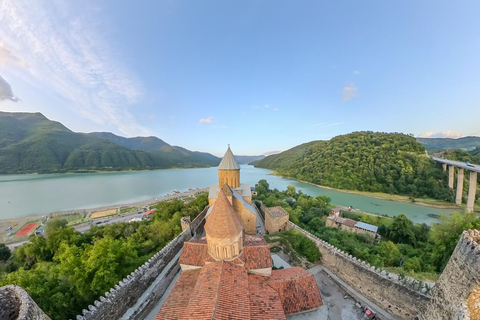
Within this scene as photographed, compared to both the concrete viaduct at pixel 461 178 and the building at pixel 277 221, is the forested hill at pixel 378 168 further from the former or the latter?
the building at pixel 277 221

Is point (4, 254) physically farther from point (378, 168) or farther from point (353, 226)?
point (378, 168)

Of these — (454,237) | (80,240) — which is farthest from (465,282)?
(80,240)

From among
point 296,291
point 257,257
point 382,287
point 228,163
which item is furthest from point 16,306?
point 228,163

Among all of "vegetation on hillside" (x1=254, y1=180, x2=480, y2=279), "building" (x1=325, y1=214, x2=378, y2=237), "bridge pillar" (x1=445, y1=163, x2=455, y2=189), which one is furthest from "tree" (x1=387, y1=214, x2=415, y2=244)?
"bridge pillar" (x1=445, y1=163, x2=455, y2=189)

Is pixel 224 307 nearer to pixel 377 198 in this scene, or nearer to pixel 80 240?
pixel 80 240

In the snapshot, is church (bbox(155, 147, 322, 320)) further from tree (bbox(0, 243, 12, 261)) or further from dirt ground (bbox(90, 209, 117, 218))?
dirt ground (bbox(90, 209, 117, 218))

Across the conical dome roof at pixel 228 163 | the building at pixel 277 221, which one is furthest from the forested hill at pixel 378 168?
the conical dome roof at pixel 228 163
